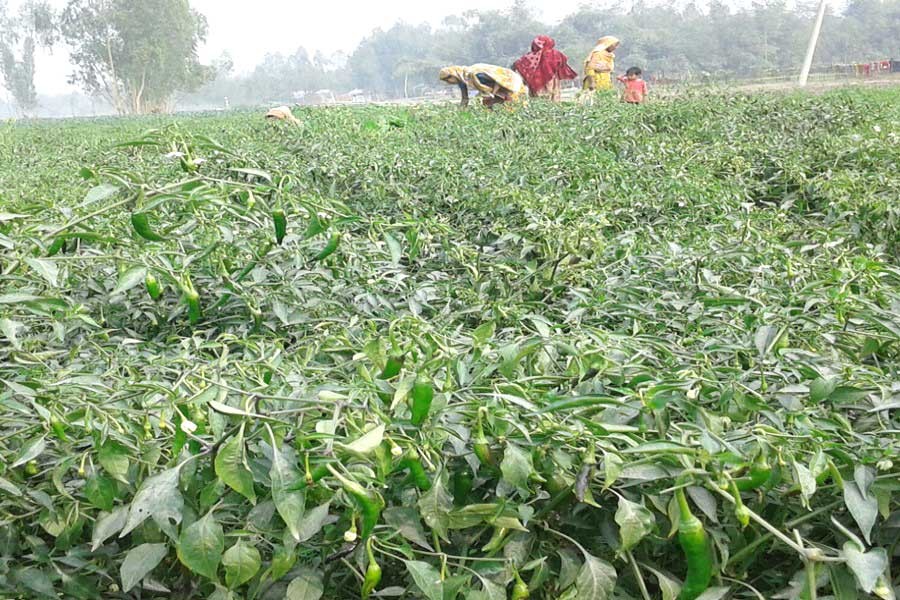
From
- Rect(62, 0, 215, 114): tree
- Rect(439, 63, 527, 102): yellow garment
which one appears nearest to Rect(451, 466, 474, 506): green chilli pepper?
Rect(439, 63, 527, 102): yellow garment

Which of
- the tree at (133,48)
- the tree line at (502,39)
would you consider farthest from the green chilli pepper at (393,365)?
the tree at (133,48)

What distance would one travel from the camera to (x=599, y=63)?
434 inches

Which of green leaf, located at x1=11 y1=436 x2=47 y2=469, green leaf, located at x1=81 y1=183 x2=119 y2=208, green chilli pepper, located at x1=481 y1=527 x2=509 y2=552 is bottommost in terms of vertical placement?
green chilli pepper, located at x1=481 y1=527 x2=509 y2=552

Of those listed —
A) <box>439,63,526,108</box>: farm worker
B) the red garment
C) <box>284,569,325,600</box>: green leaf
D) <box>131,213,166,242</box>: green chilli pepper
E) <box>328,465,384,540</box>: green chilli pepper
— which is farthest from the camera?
<box>439,63,526,108</box>: farm worker

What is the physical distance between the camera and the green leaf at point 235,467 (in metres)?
0.73

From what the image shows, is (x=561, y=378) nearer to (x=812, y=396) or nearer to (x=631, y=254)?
(x=812, y=396)

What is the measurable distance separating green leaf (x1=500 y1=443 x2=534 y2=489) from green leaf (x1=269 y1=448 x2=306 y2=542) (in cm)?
18

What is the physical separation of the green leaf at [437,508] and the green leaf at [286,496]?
0.37 feet

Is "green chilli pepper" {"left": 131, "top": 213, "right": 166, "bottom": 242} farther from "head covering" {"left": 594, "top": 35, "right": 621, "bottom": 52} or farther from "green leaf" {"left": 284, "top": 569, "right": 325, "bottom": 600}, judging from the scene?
"head covering" {"left": 594, "top": 35, "right": 621, "bottom": 52}

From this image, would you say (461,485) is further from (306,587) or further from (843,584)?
(843,584)

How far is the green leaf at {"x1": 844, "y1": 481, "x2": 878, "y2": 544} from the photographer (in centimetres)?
74

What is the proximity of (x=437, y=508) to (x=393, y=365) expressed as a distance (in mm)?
152

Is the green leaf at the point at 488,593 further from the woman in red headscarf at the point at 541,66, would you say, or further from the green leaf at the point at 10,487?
the woman in red headscarf at the point at 541,66

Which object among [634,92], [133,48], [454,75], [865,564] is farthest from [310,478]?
[133,48]
